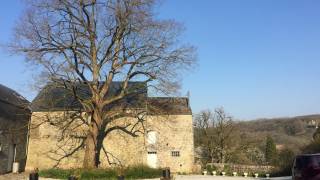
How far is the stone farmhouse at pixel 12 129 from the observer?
3027cm

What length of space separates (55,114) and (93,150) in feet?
24.6

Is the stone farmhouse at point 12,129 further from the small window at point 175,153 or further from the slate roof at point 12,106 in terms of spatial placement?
the small window at point 175,153

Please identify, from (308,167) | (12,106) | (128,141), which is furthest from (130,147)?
(308,167)

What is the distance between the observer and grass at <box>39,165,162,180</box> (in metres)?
25.0

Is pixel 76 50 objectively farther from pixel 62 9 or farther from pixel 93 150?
pixel 93 150

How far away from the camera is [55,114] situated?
112 feet

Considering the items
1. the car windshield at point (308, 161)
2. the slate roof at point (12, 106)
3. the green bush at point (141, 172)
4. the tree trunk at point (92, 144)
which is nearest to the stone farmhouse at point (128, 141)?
the slate roof at point (12, 106)

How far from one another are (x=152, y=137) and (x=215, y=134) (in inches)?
570

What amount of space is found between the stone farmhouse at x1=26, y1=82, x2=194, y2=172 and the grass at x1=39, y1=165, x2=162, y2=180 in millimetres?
6399

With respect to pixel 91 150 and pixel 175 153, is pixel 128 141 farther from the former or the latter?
pixel 91 150

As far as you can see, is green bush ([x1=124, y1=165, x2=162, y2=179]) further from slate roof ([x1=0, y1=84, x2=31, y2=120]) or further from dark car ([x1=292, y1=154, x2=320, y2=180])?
dark car ([x1=292, y1=154, x2=320, y2=180])

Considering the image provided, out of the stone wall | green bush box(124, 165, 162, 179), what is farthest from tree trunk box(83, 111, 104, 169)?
the stone wall

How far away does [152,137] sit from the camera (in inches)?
1396

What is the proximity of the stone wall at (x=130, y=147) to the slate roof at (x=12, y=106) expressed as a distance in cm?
119
